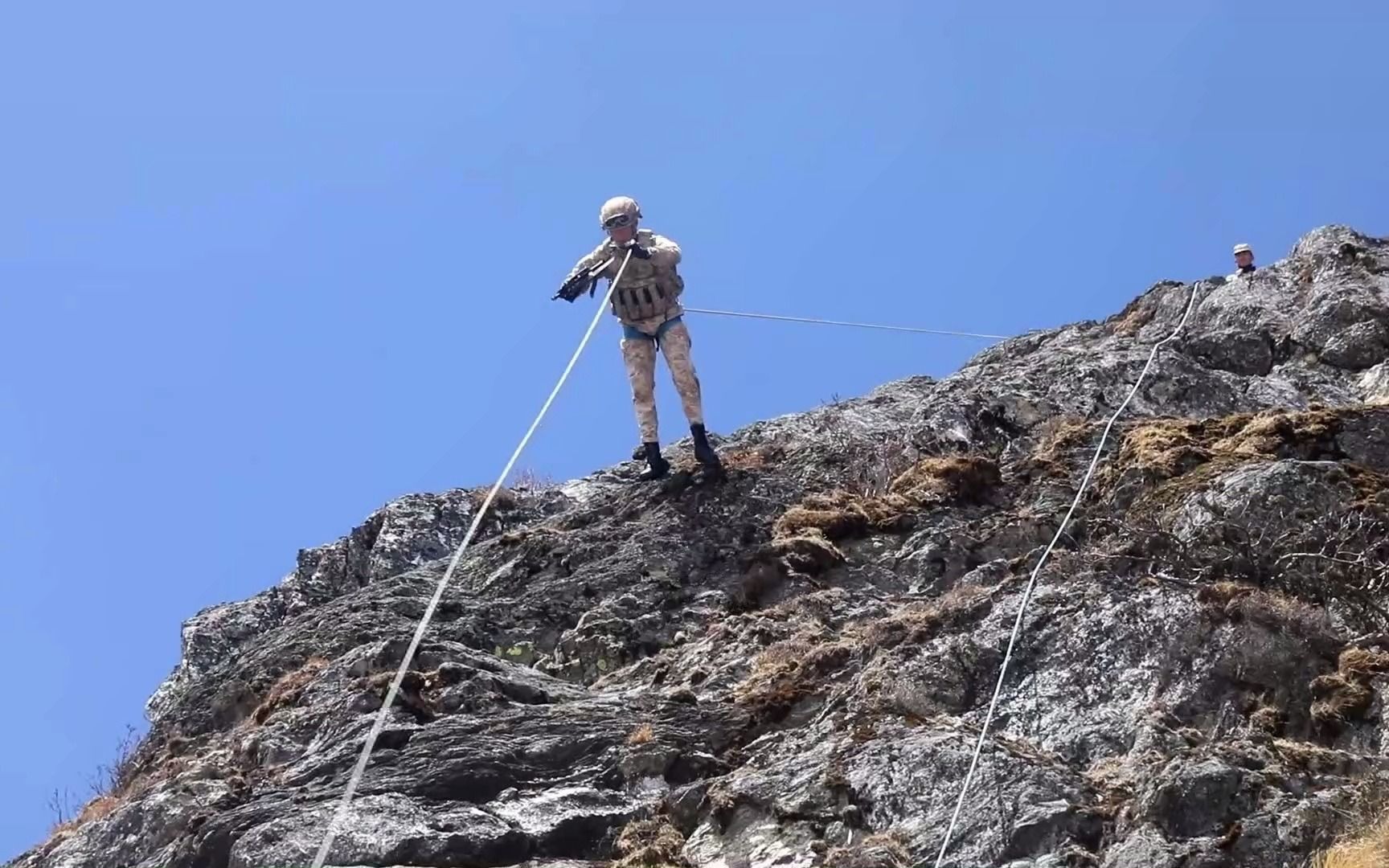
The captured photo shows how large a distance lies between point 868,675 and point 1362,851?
128 inches

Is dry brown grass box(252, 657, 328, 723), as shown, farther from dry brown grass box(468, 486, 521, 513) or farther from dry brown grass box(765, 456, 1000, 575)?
dry brown grass box(468, 486, 521, 513)

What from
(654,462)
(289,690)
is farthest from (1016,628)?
(654,462)

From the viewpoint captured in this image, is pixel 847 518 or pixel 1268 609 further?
pixel 847 518

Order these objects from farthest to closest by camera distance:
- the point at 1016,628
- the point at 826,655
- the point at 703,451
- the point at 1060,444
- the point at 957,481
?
the point at 703,451 < the point at 1060,444 < the point at 957,481 < the point at 826,655 < the point at 1016,628

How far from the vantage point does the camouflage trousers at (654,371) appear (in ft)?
46.6

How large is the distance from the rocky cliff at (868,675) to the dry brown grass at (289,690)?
0.04 m

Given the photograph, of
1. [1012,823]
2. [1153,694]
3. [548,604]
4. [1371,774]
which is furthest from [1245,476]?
[548,604]

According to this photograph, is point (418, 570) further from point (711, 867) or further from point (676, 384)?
point (711, 867)

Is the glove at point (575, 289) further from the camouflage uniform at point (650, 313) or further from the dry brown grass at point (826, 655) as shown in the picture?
the dry brown grass at point (826, 655)

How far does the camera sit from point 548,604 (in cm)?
1226

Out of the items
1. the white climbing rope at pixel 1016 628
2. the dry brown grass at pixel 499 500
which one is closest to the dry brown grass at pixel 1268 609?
the white climbing rope at pixel 1016 628

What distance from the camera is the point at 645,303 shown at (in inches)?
557

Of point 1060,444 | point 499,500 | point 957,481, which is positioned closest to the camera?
point 957,481

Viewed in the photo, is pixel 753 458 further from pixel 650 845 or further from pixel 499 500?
pixel 650 845
